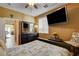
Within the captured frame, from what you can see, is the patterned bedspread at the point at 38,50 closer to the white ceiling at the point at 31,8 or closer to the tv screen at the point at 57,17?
the tv screen at the point at 57,17

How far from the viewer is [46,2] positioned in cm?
186

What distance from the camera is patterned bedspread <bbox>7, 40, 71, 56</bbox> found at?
1819 millimetres

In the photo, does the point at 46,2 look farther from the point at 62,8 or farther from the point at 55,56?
the point at 55,56

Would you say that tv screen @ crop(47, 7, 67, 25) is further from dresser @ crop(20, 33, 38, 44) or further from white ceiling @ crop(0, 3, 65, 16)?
dresser @ crop(20, 33, 38, 44)

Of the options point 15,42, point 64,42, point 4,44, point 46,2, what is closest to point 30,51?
point 15,42

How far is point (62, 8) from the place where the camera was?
6.07 ft

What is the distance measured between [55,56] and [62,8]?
2.33 ft

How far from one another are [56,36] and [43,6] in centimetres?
49

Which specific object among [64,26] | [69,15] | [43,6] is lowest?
[64,26]

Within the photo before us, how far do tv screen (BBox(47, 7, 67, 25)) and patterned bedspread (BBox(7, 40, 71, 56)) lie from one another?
0.37m

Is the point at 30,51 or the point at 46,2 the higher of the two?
the point at 46,2

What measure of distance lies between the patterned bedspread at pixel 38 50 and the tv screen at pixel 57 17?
0.37 meters

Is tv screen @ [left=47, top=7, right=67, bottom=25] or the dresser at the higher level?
tv screen @ [left=47, top=7, right=67, bottom=25]

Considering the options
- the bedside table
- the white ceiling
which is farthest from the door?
the bedside table
